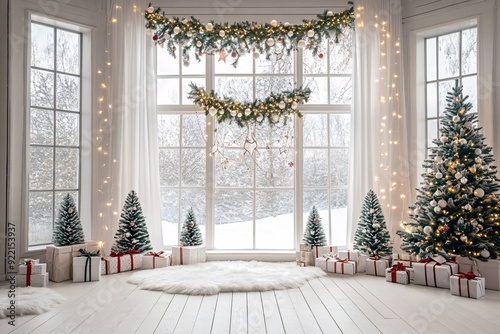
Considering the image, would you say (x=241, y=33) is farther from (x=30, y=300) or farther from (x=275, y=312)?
(x=30, y=300)

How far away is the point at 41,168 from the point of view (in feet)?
17.3

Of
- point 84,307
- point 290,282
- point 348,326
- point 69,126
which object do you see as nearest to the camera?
point 348,326

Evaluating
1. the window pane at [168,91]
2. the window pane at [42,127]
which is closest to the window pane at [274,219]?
the window pane at [168,91]

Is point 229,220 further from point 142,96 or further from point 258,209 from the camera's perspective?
point 142,96

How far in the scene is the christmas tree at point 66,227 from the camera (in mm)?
4910

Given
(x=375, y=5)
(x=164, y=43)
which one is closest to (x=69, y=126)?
(x=164, y=43)

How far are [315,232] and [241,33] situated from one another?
8.19 feet

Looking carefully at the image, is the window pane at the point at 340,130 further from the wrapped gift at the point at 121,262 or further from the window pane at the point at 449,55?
the wrapped gift at the point at 121,262

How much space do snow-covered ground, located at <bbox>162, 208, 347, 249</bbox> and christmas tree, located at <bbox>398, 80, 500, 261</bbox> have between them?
1.24 metres

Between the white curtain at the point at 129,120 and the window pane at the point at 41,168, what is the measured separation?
578 millimetres

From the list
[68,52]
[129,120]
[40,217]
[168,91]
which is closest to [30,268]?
[40,217]

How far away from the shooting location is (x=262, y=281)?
14.6 feet

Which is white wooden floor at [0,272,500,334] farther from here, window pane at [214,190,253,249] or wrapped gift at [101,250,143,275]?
window pane at [214,190,253,249]

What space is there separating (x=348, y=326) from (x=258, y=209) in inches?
112
